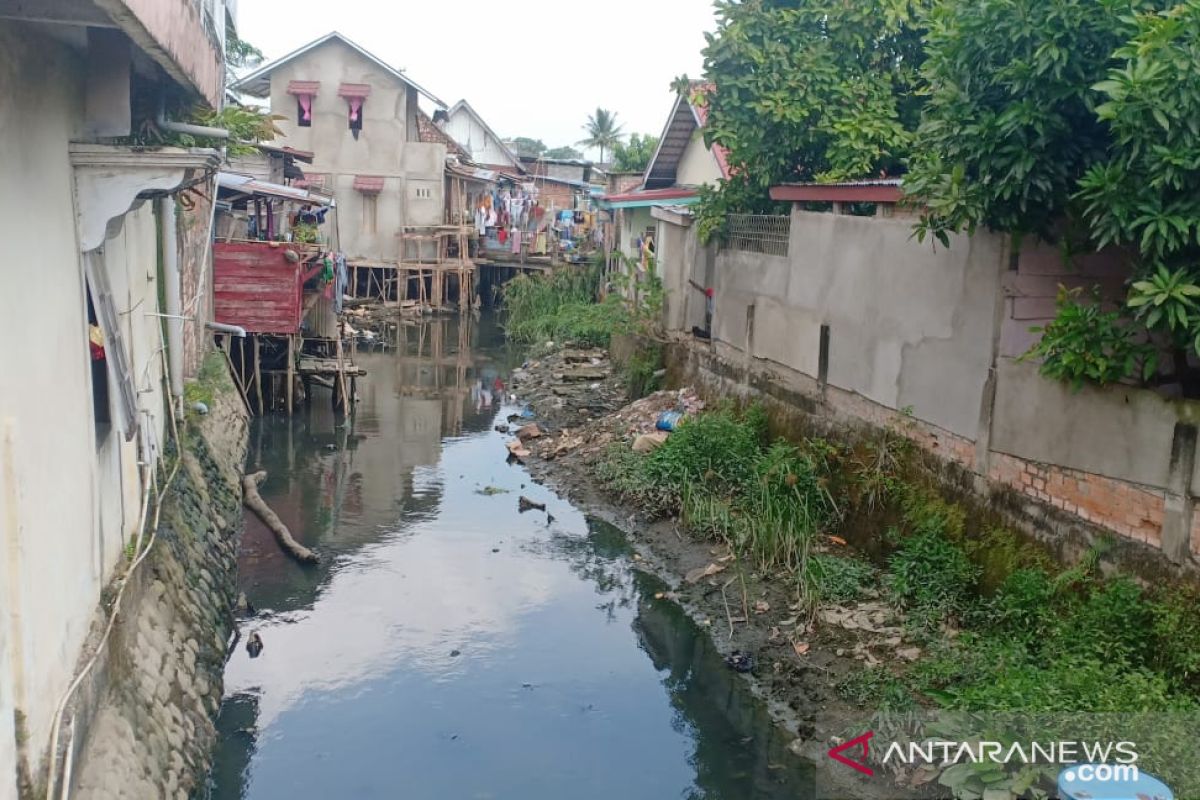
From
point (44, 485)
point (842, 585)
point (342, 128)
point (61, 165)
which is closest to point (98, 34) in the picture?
point (61, 165)

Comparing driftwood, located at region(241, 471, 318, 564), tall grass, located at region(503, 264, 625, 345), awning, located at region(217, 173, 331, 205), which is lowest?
driftwood, located at region(241, 471, 318, 564)

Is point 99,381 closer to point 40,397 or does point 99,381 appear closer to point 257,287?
point 40,397

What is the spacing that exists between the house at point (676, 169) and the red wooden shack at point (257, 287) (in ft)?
20.8

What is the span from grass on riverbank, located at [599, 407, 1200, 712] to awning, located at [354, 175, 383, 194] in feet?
72.7

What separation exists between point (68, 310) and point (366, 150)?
2819 centimetres

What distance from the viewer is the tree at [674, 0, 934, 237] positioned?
11305 millimetres

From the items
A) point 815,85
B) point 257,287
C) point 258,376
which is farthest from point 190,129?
point 258,376

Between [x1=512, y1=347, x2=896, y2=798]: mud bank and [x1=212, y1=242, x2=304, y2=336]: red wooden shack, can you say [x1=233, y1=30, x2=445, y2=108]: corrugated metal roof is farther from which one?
[x1=512, y1=347, x2=896, y2=798]: mud bank

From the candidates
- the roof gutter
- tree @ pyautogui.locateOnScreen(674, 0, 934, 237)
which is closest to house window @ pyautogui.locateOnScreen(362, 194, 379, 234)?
tree @ pyautogui.locateOnScreen(674, 0, 934, 237)

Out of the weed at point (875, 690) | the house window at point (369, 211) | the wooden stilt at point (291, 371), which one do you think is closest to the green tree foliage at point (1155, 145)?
the weed at point (875, 690)

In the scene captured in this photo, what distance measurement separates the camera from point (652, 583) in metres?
10.5

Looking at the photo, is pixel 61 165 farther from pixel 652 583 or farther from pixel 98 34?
pixel 652 583

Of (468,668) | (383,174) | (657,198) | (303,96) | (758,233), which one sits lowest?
(468,668)

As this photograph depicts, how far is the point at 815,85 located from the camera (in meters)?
11.6
